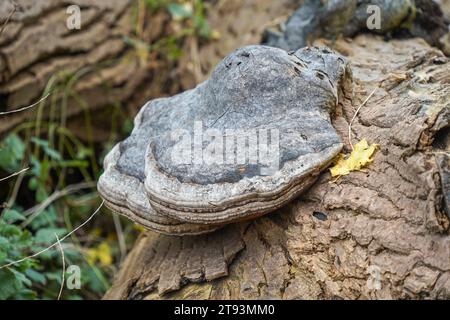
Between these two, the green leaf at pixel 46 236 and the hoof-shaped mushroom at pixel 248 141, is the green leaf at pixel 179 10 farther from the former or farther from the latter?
the hoof-shaped mushroom at pixel 248 141

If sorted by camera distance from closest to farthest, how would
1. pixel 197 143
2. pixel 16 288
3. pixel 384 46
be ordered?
pixel 197 143 → pixel 16 288 → pixel 384 46

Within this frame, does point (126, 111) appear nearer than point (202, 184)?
No

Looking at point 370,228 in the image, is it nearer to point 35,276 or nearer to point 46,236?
point 35,276

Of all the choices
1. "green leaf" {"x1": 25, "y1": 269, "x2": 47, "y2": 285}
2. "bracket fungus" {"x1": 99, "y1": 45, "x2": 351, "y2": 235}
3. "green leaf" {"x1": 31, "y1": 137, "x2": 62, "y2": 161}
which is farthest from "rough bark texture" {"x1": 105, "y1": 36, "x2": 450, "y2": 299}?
"green leaf" {"x1": 31, "y1": 137, "x2": 62, "y2": 161}
